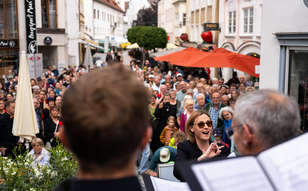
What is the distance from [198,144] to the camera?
172 inches

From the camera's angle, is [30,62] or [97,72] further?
[30,62]

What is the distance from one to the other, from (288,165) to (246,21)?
21.2 m

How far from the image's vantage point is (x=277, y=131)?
1868 millimetres

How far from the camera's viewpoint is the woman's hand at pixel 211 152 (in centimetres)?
385

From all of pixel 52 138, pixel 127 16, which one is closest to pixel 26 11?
pixel 52 138

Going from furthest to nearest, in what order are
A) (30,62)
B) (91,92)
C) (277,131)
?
(30,62) → (277,131) → (91,92)

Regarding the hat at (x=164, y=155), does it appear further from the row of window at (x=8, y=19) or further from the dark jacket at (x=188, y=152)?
the row of window at (x=8, y=19)

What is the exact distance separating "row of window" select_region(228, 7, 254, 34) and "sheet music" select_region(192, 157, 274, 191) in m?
20.3

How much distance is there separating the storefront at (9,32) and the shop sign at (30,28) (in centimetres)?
198

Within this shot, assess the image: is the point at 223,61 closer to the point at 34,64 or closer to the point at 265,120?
the point at 34,64

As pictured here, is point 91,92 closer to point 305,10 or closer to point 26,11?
point 305,10

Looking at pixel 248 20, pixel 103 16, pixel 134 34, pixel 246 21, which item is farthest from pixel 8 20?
pixel 103 16

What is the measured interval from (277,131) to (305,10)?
6.73 m

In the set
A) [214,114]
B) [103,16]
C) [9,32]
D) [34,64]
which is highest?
[103,16]
